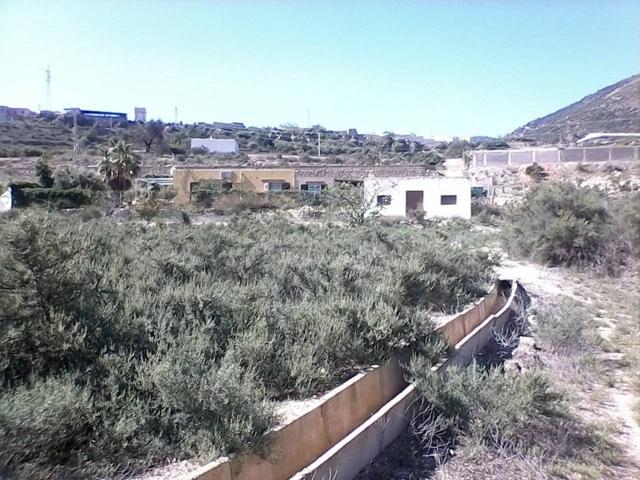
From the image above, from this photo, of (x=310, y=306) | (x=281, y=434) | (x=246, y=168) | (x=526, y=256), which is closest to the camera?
(x=281, y=434)

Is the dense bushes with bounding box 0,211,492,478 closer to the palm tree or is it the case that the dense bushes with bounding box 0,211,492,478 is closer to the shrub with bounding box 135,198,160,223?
the shrub with bounding box 135,198,160,223

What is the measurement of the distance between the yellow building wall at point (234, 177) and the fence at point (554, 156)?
935 inches

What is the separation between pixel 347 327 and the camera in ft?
25.2

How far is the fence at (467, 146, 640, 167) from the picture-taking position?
54906 mm

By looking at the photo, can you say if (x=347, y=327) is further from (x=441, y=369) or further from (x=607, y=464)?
(x=607, y=464)

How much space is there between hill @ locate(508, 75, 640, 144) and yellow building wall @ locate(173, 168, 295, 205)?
48028 mm

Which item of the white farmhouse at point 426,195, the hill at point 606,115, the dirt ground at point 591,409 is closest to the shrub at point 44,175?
the white farmhouse at point 426,195

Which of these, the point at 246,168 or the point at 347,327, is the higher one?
the point at 246,168

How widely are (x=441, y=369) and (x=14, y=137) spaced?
8967 centimetres

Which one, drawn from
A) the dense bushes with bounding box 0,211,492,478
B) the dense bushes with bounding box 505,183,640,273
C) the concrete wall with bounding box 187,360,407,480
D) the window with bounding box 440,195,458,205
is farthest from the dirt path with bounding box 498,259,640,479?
the window with bounding box 440,195,458,205

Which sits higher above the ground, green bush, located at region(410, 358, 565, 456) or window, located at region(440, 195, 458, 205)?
window, located at region(440, 195, 458, 205)

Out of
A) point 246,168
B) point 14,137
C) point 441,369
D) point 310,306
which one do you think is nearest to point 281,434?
point 310,306

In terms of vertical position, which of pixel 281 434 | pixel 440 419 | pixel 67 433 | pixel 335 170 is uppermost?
pixel 335 170

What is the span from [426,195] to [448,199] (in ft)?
6.14
